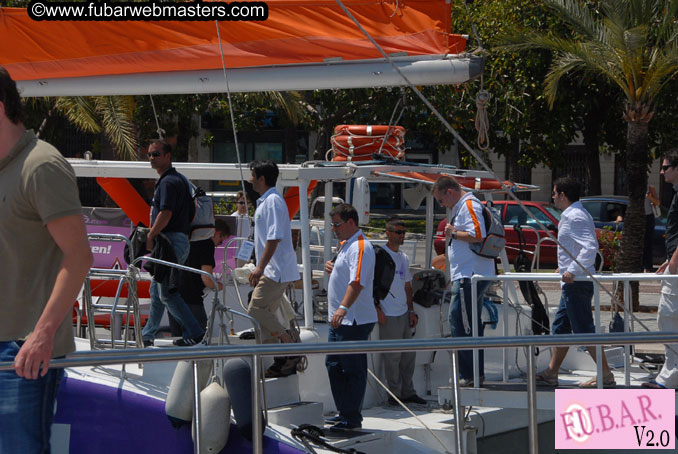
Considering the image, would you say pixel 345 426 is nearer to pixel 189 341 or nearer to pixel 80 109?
pixel 189 341

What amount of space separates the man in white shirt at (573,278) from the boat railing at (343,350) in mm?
3241

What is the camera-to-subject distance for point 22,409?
337 cm

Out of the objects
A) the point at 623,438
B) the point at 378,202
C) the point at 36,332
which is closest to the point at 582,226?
the point at 623,438

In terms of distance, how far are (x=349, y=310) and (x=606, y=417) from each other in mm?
2865

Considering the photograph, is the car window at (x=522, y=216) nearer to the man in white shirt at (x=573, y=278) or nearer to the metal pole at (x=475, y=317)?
the man in white shirt at (x=573, y=278)

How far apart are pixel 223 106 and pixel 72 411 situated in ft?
63.8

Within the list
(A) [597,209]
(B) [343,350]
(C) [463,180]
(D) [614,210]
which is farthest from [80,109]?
(B) [343,350]

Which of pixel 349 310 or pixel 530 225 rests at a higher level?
pixel 530 225

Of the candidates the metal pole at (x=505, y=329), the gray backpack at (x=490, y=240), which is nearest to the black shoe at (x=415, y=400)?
the metal pole at (x=505, y=329)

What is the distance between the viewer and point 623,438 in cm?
444

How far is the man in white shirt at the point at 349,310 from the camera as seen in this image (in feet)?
22.1

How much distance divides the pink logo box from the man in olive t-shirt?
7.61 ft

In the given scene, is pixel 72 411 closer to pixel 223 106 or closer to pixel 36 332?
pixel 36 332

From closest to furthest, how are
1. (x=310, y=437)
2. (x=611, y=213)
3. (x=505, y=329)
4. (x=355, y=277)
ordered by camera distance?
(x=310, y=437), (x=355, y=277), (x=505, y=329), (x=611, y=213)
